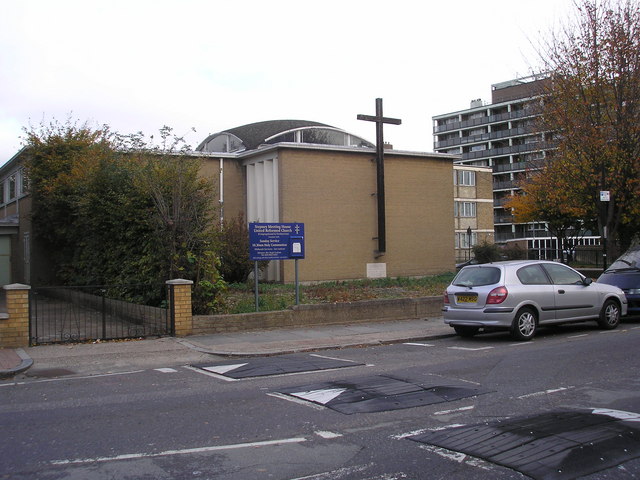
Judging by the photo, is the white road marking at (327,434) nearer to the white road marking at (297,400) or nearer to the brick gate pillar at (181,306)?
the white road marking at (297,400)

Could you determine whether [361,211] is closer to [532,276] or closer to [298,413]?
[532,276]

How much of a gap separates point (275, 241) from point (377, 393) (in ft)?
26.1

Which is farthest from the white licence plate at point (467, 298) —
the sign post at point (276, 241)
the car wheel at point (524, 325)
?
the sign post at point (276, 241)

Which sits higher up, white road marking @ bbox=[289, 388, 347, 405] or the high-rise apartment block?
the high-rise apartment block

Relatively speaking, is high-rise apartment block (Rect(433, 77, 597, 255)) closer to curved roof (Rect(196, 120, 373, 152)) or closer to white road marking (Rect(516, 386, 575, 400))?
curved roof (Rect(196, 120, 373, 152))

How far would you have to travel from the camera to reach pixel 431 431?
19.1 ft

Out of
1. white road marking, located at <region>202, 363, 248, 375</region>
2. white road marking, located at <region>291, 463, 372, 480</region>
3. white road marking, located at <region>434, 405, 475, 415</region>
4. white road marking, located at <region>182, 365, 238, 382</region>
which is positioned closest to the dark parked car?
white road marking, located at <region>434, 405, 475, 415</region>

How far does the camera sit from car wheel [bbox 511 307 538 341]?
39.4 ft

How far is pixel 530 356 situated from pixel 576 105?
14.3 m

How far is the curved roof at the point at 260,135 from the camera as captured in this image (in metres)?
31.7

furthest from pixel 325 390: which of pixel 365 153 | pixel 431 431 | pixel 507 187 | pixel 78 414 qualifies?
pixel 507 187

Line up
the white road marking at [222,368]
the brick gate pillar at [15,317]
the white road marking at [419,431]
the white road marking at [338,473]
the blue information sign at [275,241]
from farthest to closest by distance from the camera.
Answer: the blue information sign at [275,241], the brick gate pillar at [15,317], the white road marking at [222,368], the white road marking at [419,431], the white road marking at [338,473]

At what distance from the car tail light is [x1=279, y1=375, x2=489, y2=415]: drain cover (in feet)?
13.7

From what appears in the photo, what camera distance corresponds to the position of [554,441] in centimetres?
530
